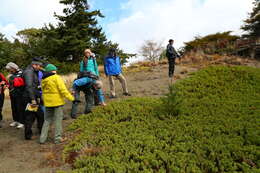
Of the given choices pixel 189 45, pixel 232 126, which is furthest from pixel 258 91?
pixel 189 45

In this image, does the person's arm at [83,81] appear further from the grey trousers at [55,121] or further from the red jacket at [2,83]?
the red jacket at [2,83]

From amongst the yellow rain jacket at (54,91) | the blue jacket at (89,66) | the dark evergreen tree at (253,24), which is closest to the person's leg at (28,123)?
the yellow rain jacket at (54,91)

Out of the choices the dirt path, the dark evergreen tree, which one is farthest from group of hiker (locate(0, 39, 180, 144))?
the dark evergreen tree

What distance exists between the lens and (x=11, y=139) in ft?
18.6

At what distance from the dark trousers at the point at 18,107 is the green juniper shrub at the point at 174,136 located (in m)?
1.54

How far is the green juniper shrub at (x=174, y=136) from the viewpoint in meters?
3.81

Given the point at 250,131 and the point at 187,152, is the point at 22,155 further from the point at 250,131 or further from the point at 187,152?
the point at 250,131

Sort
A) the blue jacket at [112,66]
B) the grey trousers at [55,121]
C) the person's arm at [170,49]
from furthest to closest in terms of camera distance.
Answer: the person's arm at [170,49], the blue jacket at [112,66], the grey trousers at [55,121]

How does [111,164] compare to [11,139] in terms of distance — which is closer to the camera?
[111,164]

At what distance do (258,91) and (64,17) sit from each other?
769 inches

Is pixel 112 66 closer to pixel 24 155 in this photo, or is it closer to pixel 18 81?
pixel 18 81

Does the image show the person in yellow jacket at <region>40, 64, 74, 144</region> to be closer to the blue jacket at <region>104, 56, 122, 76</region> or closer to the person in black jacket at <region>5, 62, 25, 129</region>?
the person in black jacket at <region>5, 62, 25, 129</region>

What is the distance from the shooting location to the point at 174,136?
475cm

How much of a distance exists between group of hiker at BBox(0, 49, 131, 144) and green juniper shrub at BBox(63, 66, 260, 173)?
729 mm
